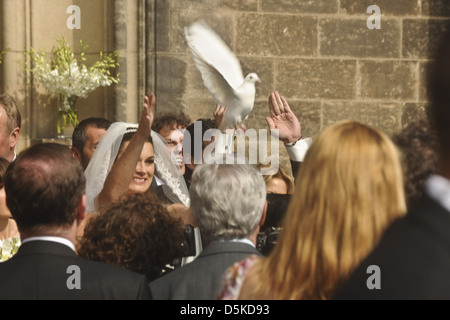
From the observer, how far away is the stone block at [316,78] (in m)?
6.18

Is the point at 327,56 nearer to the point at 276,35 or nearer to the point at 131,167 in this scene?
the point at 276,35

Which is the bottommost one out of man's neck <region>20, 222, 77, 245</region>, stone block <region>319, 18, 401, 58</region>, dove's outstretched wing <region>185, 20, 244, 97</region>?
man's neck <region>20, 222, 77, 245</region>

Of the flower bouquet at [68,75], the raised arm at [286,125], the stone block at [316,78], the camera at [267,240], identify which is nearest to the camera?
the camera at [267,240]

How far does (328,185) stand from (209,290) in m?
0.62

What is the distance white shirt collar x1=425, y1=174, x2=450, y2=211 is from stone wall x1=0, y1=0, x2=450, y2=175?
16.9 ft

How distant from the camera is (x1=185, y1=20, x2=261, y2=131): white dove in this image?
11.0 feet

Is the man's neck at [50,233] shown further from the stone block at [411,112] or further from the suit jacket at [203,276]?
the stone block at [411,112]

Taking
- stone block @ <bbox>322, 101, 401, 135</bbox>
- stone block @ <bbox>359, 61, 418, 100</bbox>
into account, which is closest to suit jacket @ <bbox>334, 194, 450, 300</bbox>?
stone block @ <bbox>322, 101, 401, 135</bbox>

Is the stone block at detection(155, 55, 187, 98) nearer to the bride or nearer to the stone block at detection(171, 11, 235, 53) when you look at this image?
the stone block at detection(171, 11, 235, 53)

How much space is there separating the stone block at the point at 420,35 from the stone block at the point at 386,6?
10 centimetres

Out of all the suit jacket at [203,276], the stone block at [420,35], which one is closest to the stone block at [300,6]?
the stone block at [420,35]

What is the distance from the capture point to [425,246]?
77 cm

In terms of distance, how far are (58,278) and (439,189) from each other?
3.98 feet

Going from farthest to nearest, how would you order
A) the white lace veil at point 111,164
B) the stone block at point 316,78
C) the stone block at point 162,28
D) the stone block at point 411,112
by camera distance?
the stone block at point 411,112 → the stone block at point 316,78 → the stone block at point 162,28 → the white lace veil at point 111,164
